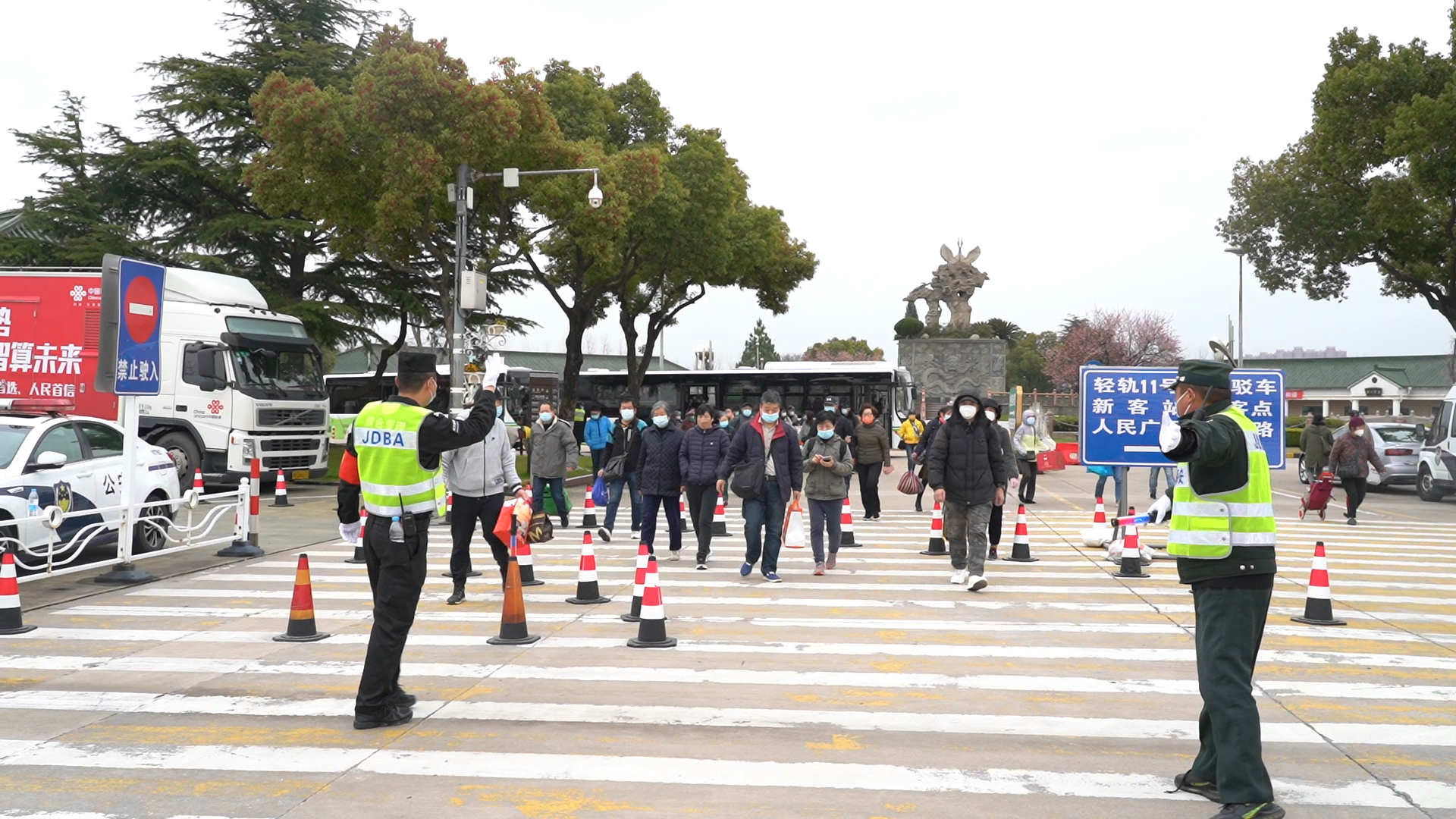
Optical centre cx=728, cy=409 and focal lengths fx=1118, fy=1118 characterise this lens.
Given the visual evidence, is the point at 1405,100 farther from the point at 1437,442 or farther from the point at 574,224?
the point at 574,224

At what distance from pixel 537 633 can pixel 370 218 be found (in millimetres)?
17389

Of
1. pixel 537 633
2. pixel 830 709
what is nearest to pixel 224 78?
pixel 537 633

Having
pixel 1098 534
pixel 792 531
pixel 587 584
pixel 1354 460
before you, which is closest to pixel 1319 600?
pixel 1098 534

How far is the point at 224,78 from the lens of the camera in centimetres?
2928

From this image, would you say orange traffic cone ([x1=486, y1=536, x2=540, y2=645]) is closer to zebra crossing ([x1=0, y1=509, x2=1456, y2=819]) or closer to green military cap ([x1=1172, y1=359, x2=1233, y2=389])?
zebra crossing ([x1=0, y1=509, x2=1456, y2=819])

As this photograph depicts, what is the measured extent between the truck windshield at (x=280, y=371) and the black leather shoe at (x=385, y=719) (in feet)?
54.3

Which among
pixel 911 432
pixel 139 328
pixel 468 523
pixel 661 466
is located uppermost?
pixel 139 328

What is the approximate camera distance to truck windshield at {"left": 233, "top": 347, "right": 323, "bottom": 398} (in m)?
21.1

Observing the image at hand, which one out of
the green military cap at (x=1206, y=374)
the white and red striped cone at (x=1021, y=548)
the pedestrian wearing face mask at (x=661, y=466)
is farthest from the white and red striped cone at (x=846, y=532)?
the green military cap at (x=1206, y=374)

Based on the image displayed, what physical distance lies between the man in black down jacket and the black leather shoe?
20.0 feet

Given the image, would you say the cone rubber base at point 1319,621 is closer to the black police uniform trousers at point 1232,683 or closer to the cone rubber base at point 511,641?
the black police uniform trousers at point 1232,683

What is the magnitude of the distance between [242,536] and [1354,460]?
16467 millimetres

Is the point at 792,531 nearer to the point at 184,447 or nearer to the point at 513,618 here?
the point at 513,618

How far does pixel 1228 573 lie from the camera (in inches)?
187
